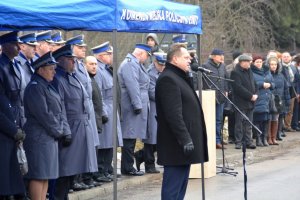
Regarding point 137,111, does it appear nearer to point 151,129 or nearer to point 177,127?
point 151,129

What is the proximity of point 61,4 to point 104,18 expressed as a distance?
562mm

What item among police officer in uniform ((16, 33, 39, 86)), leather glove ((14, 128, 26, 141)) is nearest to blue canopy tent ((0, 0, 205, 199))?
police officer in uniform ((16, 33, 39, 86))

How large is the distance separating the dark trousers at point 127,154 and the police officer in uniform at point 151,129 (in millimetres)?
376

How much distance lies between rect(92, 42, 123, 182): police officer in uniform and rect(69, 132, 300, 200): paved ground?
12.8 inches

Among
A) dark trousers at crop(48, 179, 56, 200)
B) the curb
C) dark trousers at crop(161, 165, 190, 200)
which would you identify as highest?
dark trousers at crop(161, 165, 190, 200)

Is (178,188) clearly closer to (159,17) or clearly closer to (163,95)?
(163,95)

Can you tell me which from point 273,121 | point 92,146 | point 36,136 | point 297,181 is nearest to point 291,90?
point 273,121

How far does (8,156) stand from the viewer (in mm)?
8914

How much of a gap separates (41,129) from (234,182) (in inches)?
207

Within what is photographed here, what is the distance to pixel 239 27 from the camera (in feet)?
111

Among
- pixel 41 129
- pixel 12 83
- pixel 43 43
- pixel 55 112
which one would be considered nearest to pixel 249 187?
pixel 43 43

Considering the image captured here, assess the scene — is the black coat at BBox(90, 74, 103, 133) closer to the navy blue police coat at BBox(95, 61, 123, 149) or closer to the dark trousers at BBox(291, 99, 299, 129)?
the navy blue police coat at BBox(95, 61, 123, 149)

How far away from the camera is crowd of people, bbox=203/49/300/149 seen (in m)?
17.4

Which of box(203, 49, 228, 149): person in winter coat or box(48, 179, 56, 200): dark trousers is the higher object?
box(203, 49, 228, 149): person in winter coat
